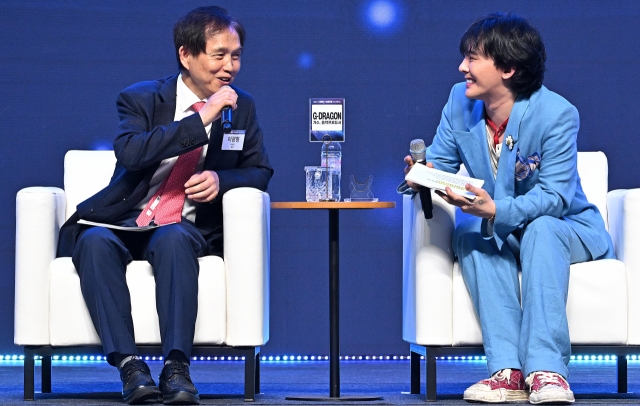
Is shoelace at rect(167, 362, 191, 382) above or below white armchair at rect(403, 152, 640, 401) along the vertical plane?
below

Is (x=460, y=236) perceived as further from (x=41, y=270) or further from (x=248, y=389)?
(x=41, y=270)

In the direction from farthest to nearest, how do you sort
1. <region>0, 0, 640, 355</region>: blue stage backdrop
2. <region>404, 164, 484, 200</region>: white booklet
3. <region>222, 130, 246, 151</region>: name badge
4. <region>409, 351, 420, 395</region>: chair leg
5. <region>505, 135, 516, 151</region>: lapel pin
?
<region>0, 0, 640, 355</region>: blue stage backdrop → <region>409, 351, 420, 395</region>: chair leg → <region>222, 130, 246, 151</region>: name badge → <region>505, 135, 516, 151</region>: lapel pin → <region>404, 164, 484, 200</region>: white booklet

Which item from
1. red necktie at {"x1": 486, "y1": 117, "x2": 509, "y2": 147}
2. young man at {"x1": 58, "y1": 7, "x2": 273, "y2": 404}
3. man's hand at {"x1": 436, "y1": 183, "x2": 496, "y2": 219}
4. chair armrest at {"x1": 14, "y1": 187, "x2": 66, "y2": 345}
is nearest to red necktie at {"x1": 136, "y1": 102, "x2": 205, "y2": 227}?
young man at {"x1": 58, "y1": 7, "x2": 273, "y2": 404}

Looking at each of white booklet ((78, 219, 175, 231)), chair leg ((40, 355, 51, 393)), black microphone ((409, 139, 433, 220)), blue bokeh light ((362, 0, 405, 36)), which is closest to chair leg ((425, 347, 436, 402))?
black microphone ((409, 139, 433, 220))

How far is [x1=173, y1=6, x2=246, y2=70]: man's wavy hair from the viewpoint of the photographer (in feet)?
10.5

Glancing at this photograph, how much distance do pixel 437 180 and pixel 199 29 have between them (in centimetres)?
92

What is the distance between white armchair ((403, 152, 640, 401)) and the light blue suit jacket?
90 millimetres

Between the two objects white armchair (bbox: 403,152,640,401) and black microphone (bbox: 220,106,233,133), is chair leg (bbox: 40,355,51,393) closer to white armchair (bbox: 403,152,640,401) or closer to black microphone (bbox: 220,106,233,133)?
black microphone (bbox: 220,106,233,133)

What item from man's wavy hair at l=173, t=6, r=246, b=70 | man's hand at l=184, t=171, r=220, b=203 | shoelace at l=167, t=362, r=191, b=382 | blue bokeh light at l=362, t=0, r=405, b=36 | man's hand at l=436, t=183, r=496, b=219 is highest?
blue bokeh light at l=362, t=0, r=405, b=36

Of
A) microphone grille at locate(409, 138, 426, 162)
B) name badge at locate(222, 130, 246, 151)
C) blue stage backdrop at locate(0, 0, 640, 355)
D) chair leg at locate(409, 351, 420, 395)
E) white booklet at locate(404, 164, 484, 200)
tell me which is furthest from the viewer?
blue stage backdrop at locate(0, 0, 640, 355)

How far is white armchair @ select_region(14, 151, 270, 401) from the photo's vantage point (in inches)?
116

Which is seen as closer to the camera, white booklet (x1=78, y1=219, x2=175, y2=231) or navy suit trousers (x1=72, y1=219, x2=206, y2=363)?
navy suit trousers (x1=72, y1=219, x2=206, y2=363)

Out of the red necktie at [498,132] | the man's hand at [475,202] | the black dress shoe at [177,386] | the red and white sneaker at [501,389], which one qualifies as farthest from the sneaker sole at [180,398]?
the red necktie at [498,132]

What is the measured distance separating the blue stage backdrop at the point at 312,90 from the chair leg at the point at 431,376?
4.61 ft
